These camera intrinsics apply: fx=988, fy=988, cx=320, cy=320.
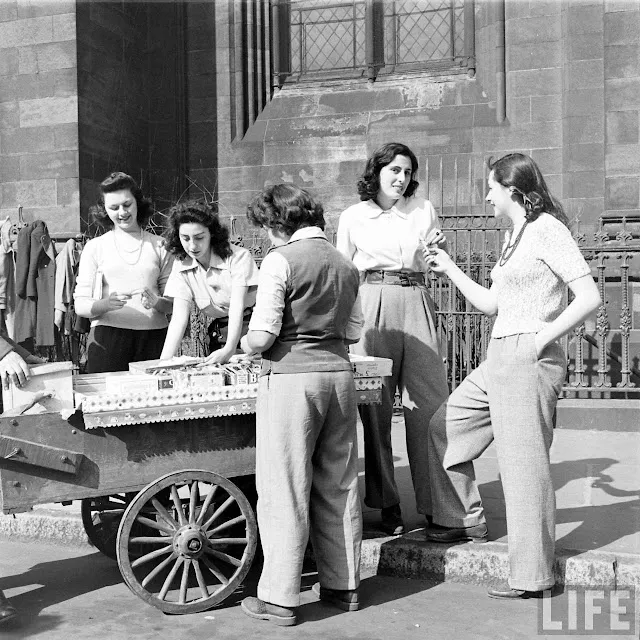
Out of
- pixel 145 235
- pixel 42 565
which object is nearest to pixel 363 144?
pixel 145 235

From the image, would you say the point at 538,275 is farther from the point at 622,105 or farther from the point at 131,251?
the point at 622,105

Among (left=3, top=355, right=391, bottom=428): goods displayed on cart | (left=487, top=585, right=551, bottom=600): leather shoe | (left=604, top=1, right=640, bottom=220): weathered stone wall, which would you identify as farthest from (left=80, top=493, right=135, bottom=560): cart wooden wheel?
(left=604, top=1, right=640, bottom=220): weathered stone wall

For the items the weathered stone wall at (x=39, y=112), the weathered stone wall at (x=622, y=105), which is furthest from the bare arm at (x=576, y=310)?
the weathered stone wall at (x=39, y=112)

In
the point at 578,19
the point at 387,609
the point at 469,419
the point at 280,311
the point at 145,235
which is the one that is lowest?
the point at 387,609

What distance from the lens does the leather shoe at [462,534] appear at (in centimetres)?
494

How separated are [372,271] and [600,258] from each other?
4470 mm

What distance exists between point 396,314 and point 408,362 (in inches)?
10.6

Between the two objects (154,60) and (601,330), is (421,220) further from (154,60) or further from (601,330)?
(154,60)

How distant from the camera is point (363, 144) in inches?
533

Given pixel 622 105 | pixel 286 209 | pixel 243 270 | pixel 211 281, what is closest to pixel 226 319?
pixel 211 281

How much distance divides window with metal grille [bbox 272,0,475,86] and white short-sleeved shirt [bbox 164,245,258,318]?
30.4ft

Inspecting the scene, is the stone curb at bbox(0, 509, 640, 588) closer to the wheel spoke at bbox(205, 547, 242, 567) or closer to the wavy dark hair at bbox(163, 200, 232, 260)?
the wheel spoke at bbox(205, 547, 242, 567)

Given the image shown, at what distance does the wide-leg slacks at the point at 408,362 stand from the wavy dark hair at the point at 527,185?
1.09 m

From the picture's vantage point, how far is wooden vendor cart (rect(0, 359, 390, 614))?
13.6 ft
